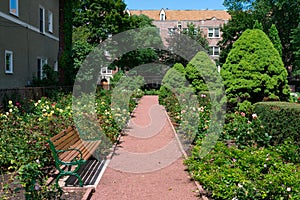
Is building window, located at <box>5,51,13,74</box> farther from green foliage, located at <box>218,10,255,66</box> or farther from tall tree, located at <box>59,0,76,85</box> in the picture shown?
green foliage, located at <box>218,10,255,66</box>

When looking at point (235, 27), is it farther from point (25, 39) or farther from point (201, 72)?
point (25, 39)

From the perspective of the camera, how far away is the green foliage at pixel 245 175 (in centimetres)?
450

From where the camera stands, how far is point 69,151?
6.54 meters

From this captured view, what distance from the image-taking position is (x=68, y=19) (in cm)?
2267

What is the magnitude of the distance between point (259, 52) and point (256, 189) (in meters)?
7.04

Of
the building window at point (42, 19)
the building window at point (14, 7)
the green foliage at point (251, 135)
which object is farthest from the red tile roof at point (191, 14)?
the green foliage at point (251, 135)

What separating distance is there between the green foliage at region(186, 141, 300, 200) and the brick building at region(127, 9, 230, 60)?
53.4 metres

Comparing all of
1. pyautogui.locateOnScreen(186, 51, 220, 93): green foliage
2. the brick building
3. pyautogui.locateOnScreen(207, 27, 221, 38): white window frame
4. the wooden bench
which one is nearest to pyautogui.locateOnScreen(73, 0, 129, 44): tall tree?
pyautogui.locateOnScreen(186, 51, 220, 93): green foliage

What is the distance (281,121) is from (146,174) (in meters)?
3.54

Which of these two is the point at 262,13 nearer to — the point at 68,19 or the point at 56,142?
the point at 68,19

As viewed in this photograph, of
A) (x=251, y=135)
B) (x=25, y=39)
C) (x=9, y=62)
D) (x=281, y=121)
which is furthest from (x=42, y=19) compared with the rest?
(x=281, y=121)

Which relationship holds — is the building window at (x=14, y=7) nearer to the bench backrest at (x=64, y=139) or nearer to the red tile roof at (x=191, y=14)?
the bench backrest at (x=64, y=139)

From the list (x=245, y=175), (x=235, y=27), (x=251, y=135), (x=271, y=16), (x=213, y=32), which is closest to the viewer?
(x=245, y=175)

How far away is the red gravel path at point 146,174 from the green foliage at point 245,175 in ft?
1.21
